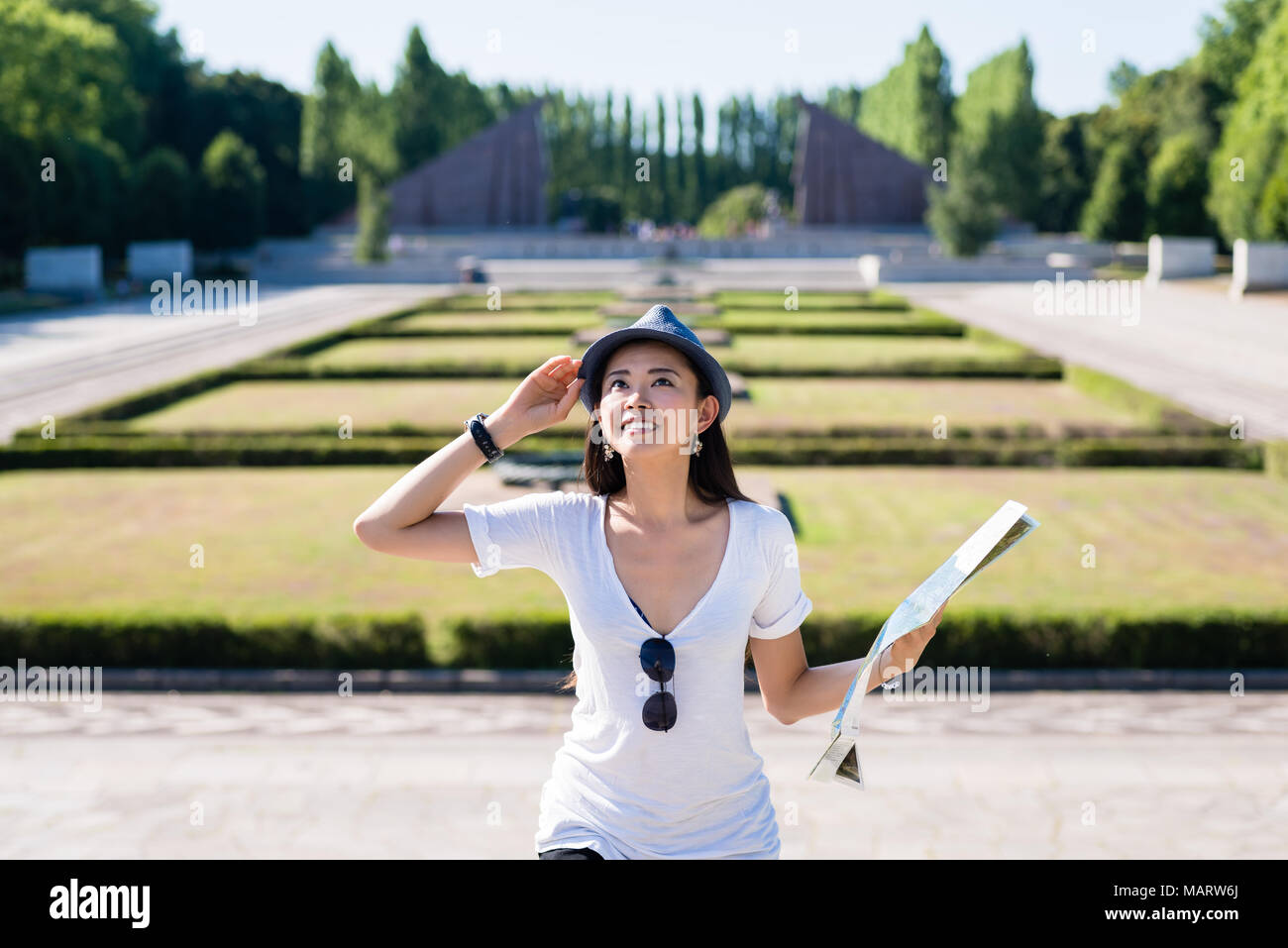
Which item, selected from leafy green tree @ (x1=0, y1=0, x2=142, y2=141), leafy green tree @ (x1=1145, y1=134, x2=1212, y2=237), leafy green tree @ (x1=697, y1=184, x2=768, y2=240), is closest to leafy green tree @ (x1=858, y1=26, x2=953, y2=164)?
leafy green tree @ (x1=697, y1=184, x2=768, y2=240)

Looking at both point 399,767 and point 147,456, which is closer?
point 399,767

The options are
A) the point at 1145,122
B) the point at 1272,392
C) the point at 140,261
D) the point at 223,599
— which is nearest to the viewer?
the point at 223,599

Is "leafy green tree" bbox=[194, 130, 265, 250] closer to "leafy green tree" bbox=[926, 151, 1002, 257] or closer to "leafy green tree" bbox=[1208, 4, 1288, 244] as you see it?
"leafy green tree" bbox=[926, 151, 1002, 257]

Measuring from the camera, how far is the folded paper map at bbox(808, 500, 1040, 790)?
69.3 inches

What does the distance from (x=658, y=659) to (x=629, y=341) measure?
488 mm

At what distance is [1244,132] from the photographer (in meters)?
36.0

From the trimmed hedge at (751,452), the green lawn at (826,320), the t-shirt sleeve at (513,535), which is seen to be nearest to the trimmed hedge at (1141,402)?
the trimmed hedge at (751,452)

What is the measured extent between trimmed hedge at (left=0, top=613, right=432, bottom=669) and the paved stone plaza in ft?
0.82

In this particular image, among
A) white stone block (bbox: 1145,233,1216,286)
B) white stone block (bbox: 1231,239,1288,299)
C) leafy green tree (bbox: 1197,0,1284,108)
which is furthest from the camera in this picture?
leafy green tree (bbox: 1197,0,1284,108)

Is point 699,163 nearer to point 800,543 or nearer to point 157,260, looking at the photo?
point 157,260

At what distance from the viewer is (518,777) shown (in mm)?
5371

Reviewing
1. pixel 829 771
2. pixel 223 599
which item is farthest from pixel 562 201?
pixel 829 771
